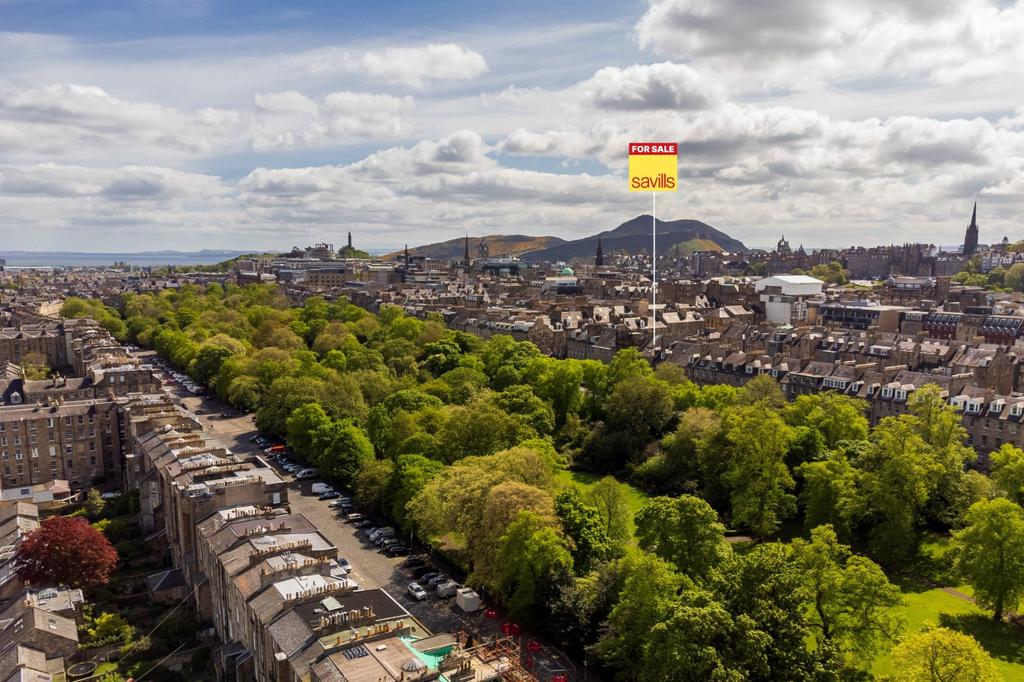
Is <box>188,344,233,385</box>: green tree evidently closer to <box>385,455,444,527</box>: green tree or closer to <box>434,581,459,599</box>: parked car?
<box>385,455,444,527</box>: green tree

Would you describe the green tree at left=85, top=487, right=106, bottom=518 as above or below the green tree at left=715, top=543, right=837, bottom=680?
below

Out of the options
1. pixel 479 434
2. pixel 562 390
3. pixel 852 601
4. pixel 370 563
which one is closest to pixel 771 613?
pixel 852 601

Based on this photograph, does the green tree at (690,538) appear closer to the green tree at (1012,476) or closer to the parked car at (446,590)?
the parked car at (446,590)

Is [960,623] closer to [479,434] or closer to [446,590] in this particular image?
[446,590]

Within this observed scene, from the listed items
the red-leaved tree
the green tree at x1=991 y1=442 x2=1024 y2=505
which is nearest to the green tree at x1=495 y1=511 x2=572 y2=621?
the red-leaved tree

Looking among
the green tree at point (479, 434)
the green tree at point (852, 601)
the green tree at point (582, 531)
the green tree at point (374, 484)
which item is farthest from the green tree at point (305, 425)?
the green tree at point (852, 601)

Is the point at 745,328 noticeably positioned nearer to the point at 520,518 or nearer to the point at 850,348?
the point at 850,348
